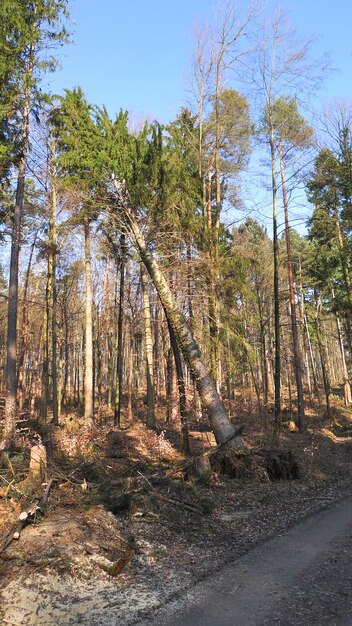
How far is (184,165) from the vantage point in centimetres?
1433

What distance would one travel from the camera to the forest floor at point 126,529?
4.57 meters

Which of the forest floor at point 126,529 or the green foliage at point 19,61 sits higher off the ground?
the green foliage at point 19,61

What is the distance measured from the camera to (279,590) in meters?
4.75

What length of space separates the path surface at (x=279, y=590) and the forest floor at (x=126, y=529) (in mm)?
253

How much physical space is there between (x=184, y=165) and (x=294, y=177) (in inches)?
191

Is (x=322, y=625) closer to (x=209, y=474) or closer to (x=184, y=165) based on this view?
(x=209, y=474)

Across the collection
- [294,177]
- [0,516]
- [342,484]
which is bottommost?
[342,484]

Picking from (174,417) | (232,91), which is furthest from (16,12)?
(174,417)

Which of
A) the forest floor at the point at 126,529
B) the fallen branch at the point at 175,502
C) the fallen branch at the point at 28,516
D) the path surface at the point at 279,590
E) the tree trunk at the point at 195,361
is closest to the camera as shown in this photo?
the path surface at the point at 279,590

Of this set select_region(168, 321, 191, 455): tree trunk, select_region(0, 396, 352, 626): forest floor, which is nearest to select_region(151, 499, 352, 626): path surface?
select_region(0, 396, 352, 626): forest floor

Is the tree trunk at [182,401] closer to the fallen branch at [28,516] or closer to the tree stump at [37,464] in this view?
the tree stump at [37,464]

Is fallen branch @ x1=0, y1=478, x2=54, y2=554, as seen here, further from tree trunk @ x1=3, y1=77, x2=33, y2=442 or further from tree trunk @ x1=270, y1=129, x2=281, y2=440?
tree trunk @ x1=270, y1=129, x2=281, y2=440

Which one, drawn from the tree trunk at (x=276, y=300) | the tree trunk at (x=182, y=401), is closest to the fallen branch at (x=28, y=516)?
the tree trunk at (x=182, y=401)

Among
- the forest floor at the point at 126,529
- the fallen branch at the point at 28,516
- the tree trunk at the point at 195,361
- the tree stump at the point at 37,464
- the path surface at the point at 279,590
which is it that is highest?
the tree trunk at the point at 195,361
